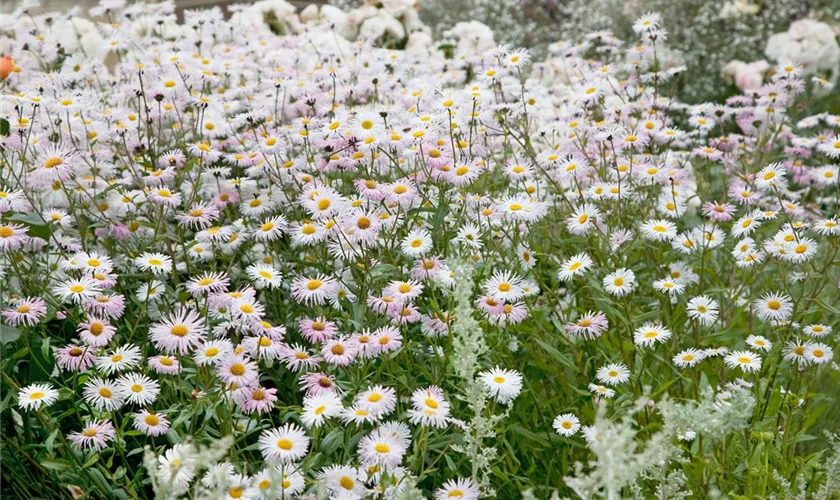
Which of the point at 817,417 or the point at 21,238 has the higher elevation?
the point at 21,238

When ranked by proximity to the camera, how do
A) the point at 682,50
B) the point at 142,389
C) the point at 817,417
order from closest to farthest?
the point at 142,389
the point at 817,417
the point at 682,50

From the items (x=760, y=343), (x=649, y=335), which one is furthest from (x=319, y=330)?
(x=760, y=343)

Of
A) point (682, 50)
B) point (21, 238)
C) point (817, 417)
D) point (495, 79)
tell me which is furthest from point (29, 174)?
point (682, 50)

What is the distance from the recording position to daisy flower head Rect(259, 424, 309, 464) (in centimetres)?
153

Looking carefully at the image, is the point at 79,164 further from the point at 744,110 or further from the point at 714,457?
the point at 744,110

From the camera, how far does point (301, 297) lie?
194 centimetres

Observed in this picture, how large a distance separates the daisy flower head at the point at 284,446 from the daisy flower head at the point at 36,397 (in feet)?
1.61

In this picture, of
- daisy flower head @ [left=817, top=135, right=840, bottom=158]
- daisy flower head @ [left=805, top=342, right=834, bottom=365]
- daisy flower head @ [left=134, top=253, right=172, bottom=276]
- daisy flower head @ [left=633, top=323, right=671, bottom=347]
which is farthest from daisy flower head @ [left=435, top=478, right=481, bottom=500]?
daisy flower head @ [left=817, top=135, right=840, bottom=158]

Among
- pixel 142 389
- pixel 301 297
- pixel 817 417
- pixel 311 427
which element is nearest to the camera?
pixel 311 427

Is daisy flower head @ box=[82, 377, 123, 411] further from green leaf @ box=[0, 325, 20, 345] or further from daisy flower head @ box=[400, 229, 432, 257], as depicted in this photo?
daisy flower head @ box=[400, 229, 432, 257]

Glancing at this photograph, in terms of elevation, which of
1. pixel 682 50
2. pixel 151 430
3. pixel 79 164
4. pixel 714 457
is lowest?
pixel 682 50

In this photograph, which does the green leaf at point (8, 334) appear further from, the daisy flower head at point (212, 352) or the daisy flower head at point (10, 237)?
the daisy flower head at point (212, 352)

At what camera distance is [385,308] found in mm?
1942

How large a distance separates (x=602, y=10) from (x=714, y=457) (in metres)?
6.20
